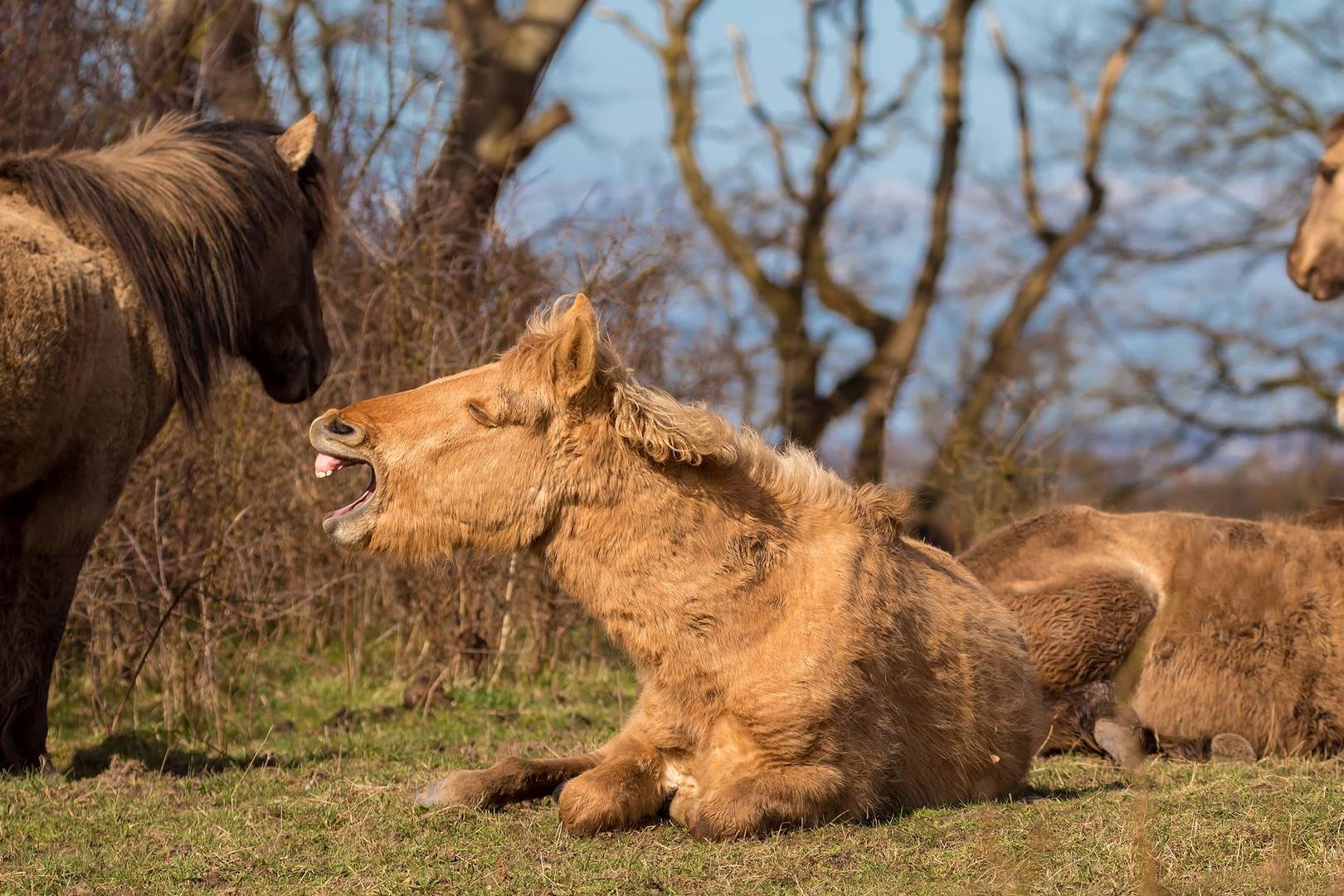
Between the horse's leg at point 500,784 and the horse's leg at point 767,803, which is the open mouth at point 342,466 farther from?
the horse's leg at point 767,803

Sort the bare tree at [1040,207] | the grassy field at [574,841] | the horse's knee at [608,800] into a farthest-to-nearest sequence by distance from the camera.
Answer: the bare tree at [1040,207] → the horse's knee at [608,800] → the grassy field at [574,841]

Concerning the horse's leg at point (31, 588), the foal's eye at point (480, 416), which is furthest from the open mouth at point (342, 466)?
the horse's leg at point (31, 588)

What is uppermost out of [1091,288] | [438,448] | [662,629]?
[1091,288]

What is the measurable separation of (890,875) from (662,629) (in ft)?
3.24

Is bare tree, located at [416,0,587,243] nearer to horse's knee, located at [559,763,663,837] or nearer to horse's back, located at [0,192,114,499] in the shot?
horse's back, located at [0,192,114,499]

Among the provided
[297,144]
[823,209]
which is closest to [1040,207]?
[823,209]

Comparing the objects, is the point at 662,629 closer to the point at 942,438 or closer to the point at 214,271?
the point at 214,271

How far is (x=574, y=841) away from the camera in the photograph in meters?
4.23

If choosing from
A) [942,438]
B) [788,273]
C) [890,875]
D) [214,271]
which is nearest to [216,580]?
[214,271]

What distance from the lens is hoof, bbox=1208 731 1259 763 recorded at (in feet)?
19.3

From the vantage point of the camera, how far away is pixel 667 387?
9062 millimetres

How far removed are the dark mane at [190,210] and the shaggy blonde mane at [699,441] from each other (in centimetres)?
225

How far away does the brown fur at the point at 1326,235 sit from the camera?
10617 mm

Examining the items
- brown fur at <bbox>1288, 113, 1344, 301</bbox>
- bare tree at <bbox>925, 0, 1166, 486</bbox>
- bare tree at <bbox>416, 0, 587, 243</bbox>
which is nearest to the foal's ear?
bare tree at <bbox>416, 0, 587, 243</bbox>
